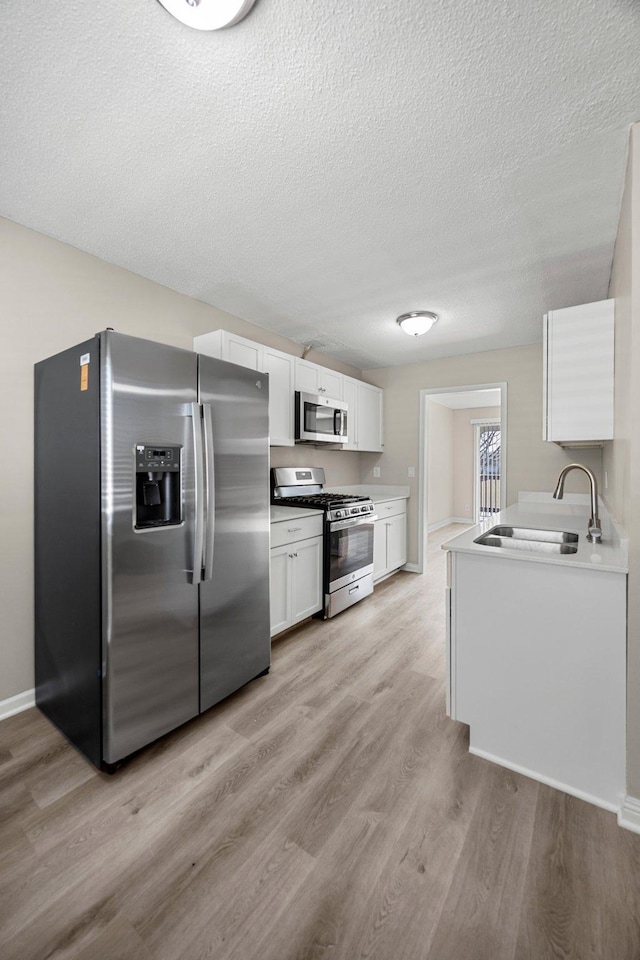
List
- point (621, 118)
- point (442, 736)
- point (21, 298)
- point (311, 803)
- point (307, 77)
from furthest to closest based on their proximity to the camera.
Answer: point (21, 298) < point (442, 736) < point (311, 803) < point (621, 118) < point (307, 77)

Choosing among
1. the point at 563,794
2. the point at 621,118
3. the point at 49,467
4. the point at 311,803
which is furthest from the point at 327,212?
the point at 563,794

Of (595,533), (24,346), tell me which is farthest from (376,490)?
(24,346)

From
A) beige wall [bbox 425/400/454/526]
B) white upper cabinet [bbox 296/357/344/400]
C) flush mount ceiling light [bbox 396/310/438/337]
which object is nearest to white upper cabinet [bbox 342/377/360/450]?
white upper cabinet [bbox 296/357/344/400]

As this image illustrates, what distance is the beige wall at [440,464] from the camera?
7.93 meters

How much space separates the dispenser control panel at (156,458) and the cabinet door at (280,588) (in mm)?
1178

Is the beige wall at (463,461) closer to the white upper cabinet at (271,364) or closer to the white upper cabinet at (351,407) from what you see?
the white upper cabinet at (351,407)

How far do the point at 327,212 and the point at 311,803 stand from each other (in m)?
2.68

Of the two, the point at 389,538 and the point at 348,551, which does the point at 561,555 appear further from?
the point at 389,538

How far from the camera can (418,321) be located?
11.0 ft

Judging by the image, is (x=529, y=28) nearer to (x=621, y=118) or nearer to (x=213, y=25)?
(x=621, y=118)

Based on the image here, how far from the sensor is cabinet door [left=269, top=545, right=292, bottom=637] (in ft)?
9.65

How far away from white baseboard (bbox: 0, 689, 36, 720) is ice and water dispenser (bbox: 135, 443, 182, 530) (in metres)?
1.31

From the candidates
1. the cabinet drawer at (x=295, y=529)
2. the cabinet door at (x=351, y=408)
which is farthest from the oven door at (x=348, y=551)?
the cabinet door at (x=351, y=408)

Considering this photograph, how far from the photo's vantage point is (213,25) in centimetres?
115
